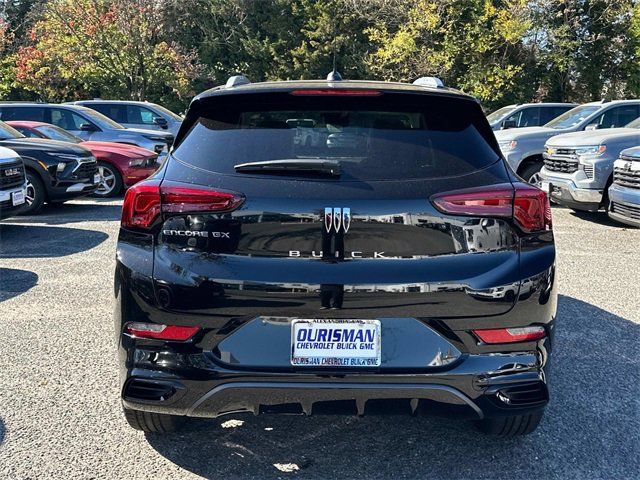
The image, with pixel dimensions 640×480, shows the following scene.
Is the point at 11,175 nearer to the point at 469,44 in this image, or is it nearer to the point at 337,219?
the point at 337,219

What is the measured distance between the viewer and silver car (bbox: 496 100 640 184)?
11547mm

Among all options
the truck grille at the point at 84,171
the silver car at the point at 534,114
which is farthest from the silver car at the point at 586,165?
the truck grille at the point at 84,171

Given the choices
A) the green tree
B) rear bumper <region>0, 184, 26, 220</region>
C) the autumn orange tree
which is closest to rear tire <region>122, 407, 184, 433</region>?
rear bumper <region>0, 184, 26, 220</region>

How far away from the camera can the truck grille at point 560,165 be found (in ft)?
31.2

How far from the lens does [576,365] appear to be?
418cm

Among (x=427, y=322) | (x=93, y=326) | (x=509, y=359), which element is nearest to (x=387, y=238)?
(x=427, y=322)

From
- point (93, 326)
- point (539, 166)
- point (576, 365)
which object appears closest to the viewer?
point (576, 365)

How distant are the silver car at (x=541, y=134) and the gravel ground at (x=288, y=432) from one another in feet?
22.1

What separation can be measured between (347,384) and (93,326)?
9.94 ft

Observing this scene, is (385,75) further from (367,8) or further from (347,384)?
(347,384)

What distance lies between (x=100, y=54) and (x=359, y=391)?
2883cm

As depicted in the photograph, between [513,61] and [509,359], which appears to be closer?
[509,359]

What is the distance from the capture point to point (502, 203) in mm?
2660

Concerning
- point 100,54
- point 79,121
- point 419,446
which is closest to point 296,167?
point 419,446
